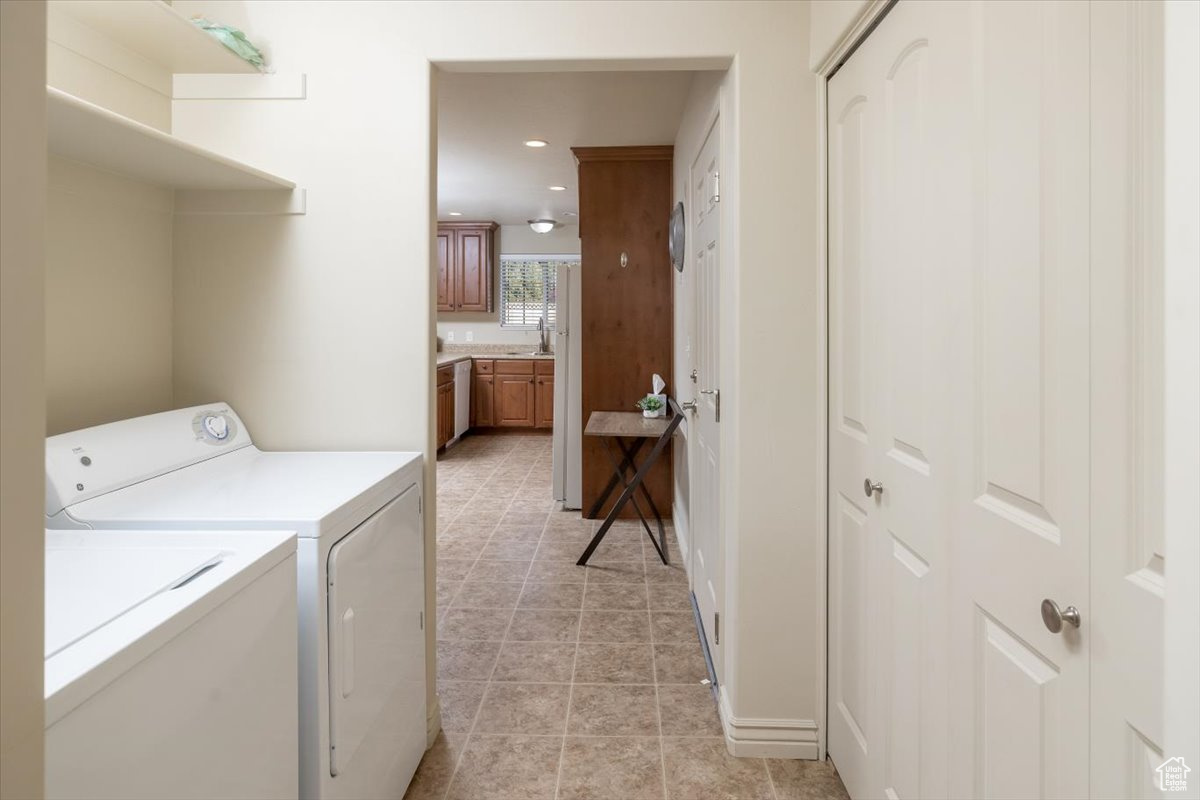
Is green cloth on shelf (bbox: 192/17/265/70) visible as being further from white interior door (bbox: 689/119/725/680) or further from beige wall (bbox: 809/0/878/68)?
beige wall (bbox: 809/0/878/68)

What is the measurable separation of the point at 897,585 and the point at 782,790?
30.4 inches

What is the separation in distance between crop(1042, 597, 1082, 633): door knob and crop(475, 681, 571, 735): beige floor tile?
61.7 inches

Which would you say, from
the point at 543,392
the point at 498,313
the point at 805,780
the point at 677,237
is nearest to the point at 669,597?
the point at 805,780

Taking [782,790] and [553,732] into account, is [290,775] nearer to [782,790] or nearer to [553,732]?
[553,732]

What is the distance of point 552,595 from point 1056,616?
8.36 feet

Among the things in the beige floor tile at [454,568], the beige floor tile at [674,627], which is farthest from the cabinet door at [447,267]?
the beige floor tile at [674,627]

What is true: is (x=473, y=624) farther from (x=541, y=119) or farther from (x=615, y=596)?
(x=541, y=119)

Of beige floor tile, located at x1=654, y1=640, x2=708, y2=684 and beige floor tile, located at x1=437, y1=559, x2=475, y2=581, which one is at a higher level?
beige floor tile, located at x1=437, y1=559, x2=475, y2=581

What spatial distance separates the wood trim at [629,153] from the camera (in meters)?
4.12

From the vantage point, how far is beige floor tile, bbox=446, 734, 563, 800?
70.2 inches

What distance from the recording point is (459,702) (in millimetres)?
2234

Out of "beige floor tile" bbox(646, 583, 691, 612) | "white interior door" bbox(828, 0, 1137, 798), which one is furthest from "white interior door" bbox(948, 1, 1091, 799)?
"beige floor tile" bbox(646, 583, 691, 612)

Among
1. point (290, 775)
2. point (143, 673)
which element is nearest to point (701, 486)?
point (290, 775)

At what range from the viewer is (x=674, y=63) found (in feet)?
6.22
